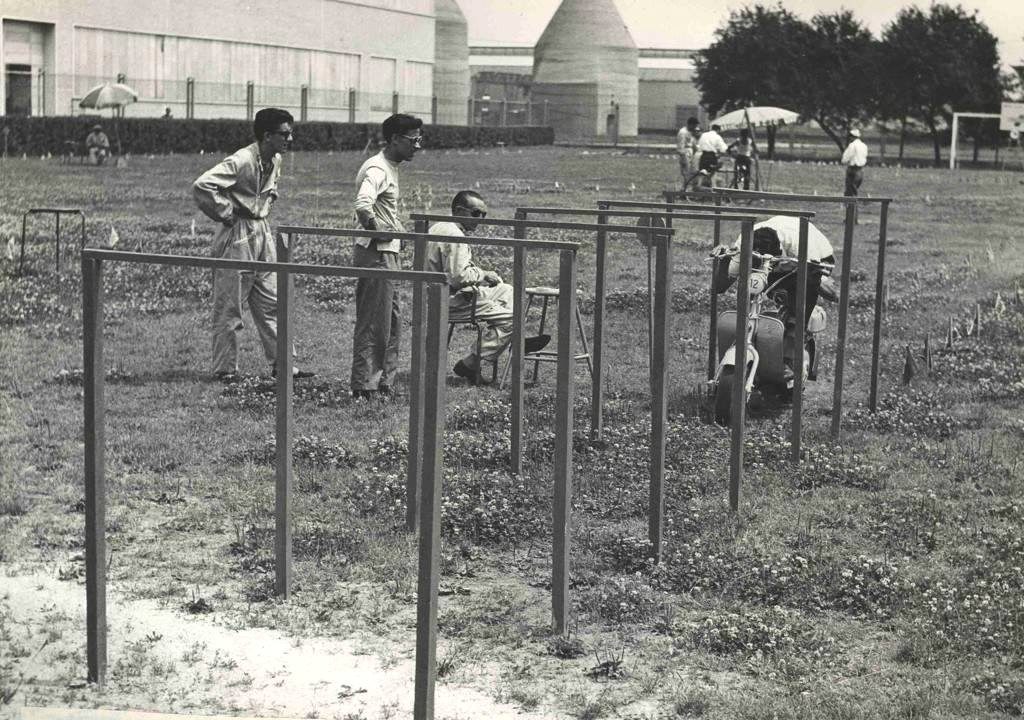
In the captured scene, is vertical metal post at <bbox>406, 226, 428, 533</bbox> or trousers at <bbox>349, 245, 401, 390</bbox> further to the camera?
trousers at <bbox>349, 245, 401, 390</bbox>

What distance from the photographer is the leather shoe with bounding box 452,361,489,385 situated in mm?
10891

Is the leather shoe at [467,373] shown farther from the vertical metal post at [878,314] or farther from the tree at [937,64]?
the tree at [937,64]

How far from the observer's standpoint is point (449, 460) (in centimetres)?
840


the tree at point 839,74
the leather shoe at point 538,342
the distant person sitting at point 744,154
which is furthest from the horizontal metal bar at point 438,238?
the tree at point 839,74

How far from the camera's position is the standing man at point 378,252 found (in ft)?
32.3

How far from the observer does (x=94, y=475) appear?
17.1 ft

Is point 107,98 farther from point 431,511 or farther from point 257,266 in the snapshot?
point 431,511

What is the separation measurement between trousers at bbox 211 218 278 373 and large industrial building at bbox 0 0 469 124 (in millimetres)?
32109

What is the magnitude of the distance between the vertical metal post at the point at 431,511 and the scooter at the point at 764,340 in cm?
427

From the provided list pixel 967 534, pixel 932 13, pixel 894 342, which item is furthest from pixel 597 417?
pixel 932 13

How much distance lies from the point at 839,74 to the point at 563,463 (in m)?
60.1

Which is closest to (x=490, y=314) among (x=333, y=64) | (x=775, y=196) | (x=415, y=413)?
(x=775, y=196)

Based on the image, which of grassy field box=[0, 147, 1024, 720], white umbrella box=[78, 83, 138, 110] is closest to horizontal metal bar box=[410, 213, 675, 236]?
grassy field box=[0, 147, 1024, 720]

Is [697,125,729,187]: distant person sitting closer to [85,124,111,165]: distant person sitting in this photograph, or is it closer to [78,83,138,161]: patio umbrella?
[85,124,111,165]: distant person sitting
